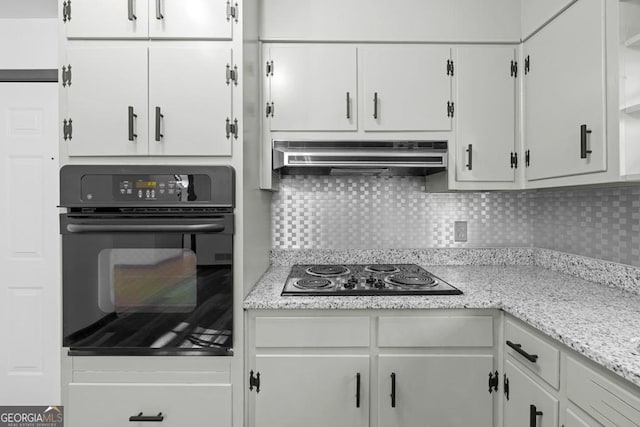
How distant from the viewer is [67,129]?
143cm

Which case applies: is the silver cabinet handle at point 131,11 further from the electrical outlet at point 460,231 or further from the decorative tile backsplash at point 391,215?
the electrical outlet at point 460,231

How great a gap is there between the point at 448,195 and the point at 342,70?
104 cm

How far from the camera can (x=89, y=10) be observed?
1433 mm

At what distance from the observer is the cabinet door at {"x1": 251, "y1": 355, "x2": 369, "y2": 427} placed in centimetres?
143

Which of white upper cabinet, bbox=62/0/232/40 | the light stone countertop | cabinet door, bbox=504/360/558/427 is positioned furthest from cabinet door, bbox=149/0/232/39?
cabinet door, bbox=504/360/558/427

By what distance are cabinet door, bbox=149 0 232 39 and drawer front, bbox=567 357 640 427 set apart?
5.82 ft

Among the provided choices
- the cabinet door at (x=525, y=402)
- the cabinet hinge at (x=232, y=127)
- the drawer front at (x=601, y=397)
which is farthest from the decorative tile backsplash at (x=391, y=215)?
the drawer front at (x=601, y=397)

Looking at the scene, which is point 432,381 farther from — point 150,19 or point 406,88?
point 150,19

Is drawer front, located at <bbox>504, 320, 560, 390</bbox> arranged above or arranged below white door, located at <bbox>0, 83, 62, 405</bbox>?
below

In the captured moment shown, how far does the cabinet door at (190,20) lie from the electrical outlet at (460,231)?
1.71 m

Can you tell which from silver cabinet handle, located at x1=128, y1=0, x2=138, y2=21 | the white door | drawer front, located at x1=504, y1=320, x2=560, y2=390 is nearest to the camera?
drawer front, located at x1=504, y1=320, x2=560, y2=390

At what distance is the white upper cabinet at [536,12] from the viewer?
1.54 meters

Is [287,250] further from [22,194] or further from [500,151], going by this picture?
[22,194]

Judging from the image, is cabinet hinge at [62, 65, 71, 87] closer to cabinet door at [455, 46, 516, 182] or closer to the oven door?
the oven door
